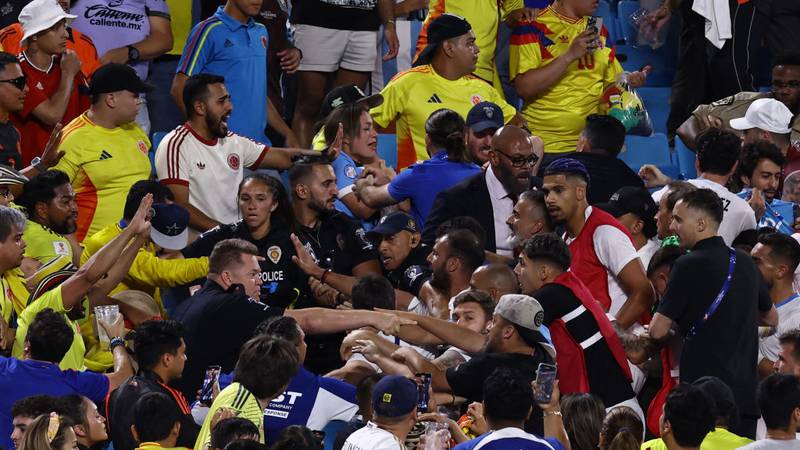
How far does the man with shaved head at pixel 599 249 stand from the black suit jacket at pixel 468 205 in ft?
2.82

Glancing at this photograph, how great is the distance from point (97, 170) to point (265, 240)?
1.33 m

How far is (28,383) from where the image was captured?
24.2 ft

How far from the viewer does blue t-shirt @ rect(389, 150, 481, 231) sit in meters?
10.0

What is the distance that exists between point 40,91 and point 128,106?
772 millimetres

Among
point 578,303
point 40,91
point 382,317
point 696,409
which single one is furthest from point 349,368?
point 40,91

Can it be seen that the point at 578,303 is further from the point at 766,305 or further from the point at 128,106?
the point at 128,106

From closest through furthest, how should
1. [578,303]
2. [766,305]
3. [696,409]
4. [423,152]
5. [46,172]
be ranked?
[696,409] → [578,303] → [766,305] → [46,172] → [423,152]

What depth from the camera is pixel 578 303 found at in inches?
307

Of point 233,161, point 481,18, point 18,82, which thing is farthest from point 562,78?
point 18,82

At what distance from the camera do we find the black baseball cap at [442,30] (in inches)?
438

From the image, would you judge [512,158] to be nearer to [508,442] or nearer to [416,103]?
[416,103]

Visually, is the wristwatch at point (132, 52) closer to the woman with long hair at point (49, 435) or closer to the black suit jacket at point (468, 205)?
the black suit jacket at point (468, 205)

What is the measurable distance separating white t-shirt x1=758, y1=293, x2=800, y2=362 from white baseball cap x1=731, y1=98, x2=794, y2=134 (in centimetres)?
240

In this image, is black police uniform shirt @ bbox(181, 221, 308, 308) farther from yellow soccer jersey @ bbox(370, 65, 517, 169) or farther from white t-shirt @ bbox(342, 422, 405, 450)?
white t-shirt @ bbox(342, 422, 405, 450)
